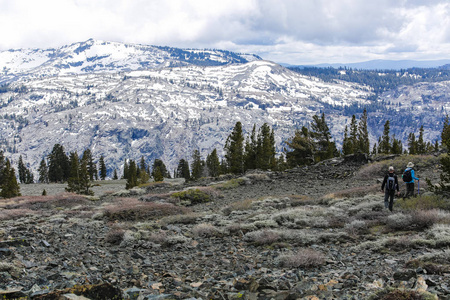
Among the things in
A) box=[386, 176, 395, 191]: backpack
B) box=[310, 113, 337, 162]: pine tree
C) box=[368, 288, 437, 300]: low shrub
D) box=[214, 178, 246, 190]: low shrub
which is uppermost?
box=[310, 113, 337, 162]: pine tree

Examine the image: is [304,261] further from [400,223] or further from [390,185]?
[390,185]

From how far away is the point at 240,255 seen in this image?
10.4 metres

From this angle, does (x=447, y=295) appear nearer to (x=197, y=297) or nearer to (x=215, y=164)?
(x=197, y=297)

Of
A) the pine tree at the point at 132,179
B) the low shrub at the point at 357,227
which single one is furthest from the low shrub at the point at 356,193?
the pine tree at the point at 132,179

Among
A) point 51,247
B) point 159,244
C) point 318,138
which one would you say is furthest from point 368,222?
point 318,138

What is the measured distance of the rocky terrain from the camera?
680 centimetres

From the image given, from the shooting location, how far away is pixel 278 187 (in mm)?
29906

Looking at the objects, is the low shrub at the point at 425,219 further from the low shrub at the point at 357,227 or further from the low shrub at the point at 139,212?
the low shrub at the point at 139,212

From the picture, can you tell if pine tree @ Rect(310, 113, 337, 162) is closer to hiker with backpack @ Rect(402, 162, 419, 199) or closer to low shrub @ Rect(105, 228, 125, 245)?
hiker with backpack @ Rect(402, 162, 419, 199)

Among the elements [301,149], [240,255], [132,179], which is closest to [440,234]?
[240,255]

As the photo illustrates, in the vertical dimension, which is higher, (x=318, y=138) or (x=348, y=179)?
(x=318, y=138)

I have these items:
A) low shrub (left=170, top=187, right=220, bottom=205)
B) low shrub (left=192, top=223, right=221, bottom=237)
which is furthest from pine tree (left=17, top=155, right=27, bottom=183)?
low shrub (left=192, top=223, right=221, bottom=237)

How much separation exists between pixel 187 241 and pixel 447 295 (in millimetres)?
8583

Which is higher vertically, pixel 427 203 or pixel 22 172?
pixel 427 203
